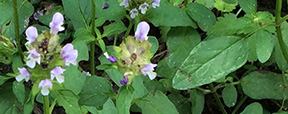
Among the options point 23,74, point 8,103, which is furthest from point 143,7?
point 8,103

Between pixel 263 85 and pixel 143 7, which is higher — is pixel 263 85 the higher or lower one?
the lower one

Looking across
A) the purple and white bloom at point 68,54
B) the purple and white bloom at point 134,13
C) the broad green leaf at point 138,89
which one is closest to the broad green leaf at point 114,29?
the purple and white bloom at point 134,13

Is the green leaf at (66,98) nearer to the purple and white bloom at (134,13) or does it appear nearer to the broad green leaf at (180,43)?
the purple and white bloom at (134,13)

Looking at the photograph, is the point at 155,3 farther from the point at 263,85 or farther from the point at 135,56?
Answer: the point at 263,85

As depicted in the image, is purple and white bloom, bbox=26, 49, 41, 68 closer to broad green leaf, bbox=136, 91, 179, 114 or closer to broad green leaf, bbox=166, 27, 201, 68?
broad green leaf, bbox=136, 91, 179, 114

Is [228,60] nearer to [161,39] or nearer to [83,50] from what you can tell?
[83,50]

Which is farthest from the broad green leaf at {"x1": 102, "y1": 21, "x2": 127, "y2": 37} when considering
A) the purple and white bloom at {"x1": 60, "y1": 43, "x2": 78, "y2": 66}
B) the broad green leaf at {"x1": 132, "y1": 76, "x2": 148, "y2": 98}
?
the purple and white bloom at {"x1": 60, "y1": 43, "x2": 78, "y2": 66}

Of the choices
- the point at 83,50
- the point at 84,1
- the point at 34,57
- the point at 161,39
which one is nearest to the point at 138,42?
the point at 34,57
